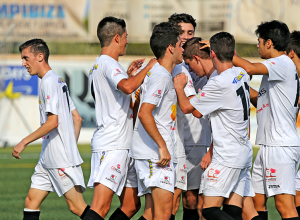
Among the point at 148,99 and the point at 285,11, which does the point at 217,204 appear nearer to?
the point at 148,99

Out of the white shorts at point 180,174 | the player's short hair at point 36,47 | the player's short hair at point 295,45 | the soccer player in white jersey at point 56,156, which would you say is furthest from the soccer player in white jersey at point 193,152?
the player's short hair at point 36,47

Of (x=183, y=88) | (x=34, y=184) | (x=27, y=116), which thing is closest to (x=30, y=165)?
(x=27, y=116)

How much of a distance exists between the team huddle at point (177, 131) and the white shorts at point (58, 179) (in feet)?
0.04

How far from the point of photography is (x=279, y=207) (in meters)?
4.80

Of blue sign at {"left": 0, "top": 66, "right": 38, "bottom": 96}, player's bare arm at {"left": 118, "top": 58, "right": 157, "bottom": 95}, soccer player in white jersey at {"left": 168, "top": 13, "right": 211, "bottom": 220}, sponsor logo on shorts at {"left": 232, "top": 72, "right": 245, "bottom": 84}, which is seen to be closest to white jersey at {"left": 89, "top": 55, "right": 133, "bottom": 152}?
player's bare arm at {"left": 118, "top": 58, "right": 157, "bottom": 95}

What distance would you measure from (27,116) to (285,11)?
37.7 feet

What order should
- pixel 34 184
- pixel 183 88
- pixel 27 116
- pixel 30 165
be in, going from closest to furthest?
1. pixel 183 88
2. pixel 34 184
3. pixel 30 165
4. pixel 27 116

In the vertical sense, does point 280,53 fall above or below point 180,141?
above

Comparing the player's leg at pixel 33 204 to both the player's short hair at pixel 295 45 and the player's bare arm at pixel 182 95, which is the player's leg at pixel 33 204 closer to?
the player's bare arm at pixel 182 95

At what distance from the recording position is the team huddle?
4.46 meters

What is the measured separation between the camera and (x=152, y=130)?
4.27 m

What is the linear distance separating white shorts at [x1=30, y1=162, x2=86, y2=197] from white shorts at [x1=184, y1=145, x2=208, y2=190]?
4.08 ft

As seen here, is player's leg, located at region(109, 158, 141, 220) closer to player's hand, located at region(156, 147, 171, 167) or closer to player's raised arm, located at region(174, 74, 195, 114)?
player's hand, located at region(156, 147, 171, 167)

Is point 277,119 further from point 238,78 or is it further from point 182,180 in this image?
point 182,180
